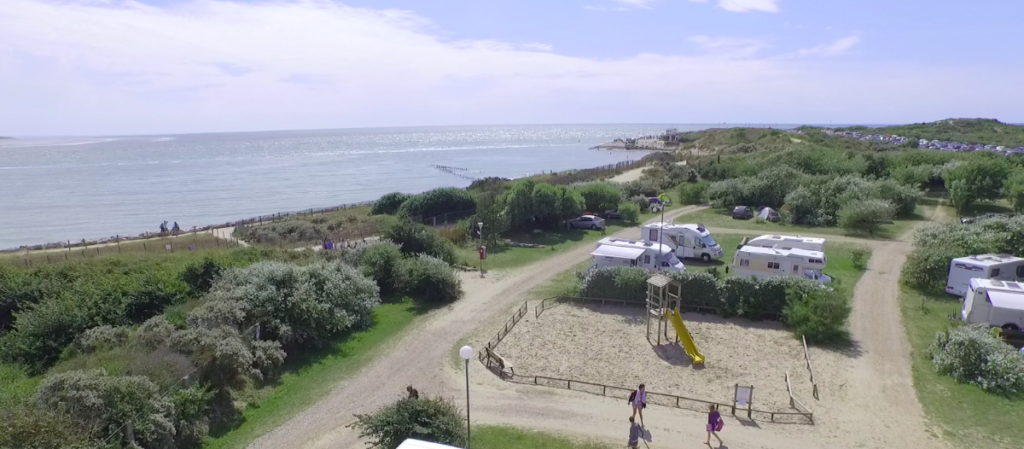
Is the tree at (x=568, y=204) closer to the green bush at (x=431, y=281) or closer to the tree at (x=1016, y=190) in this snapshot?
the green bush at (x=431, y=281)

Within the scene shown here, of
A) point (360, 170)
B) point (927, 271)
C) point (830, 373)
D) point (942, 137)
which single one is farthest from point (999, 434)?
point (942, 137)

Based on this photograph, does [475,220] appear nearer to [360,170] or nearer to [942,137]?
[360,170]

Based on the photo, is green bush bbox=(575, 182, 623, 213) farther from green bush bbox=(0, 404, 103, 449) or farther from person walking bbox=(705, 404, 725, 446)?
green bush bbox=(0, 404, 103, 449)

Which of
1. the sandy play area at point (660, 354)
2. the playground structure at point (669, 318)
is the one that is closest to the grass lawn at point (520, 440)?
the sandy play area at point (660, 354)

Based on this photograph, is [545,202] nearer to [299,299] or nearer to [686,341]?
[686,341]

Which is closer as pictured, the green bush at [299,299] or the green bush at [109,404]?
the green bush at [109,404]
